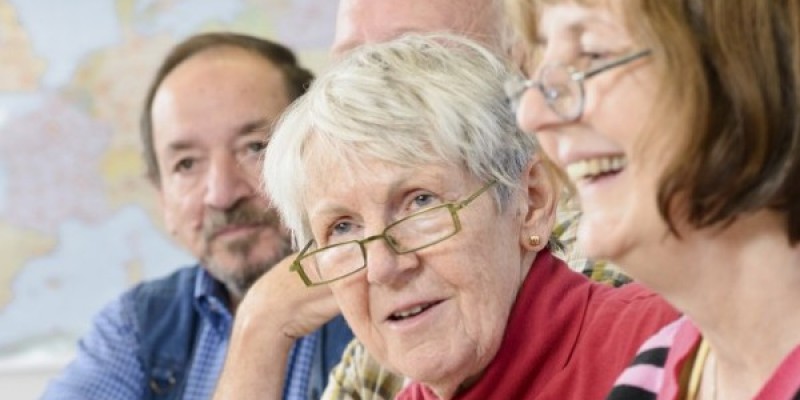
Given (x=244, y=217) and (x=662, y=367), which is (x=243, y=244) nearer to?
(x=244, y=217)

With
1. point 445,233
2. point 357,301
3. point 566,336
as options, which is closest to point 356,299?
point 357,301

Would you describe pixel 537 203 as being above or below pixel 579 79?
below

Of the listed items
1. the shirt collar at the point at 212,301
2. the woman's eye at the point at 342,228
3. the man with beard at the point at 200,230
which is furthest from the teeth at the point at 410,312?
the shirt collar at the point at 212,301

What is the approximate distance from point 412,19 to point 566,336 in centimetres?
68

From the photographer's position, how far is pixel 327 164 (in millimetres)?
1413

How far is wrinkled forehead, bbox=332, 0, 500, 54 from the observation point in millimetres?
1899

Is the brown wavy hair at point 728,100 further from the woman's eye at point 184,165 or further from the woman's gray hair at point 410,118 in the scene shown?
the woman's eye at point 184,165

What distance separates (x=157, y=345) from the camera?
2527mm

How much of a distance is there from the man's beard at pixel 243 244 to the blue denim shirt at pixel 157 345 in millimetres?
46

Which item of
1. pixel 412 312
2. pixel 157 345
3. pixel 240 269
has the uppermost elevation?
pixel 412 312

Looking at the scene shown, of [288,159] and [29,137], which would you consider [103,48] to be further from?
[288,159]

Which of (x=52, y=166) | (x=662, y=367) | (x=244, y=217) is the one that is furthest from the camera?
(x=52, y=166)

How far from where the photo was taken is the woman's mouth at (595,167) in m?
1.01

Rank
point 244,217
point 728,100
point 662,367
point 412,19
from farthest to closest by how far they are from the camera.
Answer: point 244,217 → point 412,19 → point 662,367 → point 728,100
